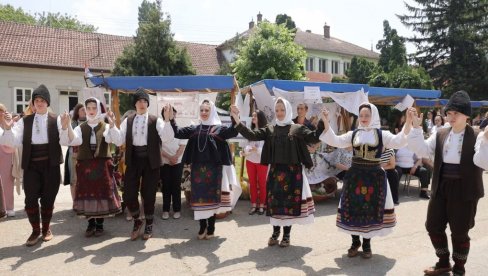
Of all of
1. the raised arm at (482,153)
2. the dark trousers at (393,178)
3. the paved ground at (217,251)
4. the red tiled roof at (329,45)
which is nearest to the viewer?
the raised arm at (482,153)

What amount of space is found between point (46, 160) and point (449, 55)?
30979 millimetres

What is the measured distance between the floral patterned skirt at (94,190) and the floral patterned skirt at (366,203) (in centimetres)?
290

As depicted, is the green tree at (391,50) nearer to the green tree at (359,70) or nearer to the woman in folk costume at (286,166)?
the green tree at (359,70)

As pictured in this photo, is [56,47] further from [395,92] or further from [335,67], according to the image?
[335,67]

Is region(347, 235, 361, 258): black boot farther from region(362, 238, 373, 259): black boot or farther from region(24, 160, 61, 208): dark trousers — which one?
region(24, 160, 61, 208): dark trousers

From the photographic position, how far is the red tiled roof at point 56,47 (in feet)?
72.3

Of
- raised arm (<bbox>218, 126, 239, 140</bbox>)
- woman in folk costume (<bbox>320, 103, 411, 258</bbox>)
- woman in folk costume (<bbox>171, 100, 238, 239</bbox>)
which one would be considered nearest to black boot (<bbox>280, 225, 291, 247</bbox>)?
woman in folk costume (<bbox>320, 103, 411, 258</bbox>)

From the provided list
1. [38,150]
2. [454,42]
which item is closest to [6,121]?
[38,150]

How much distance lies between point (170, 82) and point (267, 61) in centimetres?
1339

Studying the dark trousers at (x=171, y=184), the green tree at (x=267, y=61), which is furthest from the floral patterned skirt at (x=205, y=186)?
the green tree at (x=267, y=61)

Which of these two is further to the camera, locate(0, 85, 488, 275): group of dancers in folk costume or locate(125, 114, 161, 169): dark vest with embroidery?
locate(125, 114, 161, 169): dark vest with embroidery

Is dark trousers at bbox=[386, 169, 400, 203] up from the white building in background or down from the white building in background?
down

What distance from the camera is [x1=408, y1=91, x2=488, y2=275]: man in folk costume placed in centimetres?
367

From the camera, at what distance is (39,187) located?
4949 millimetres
